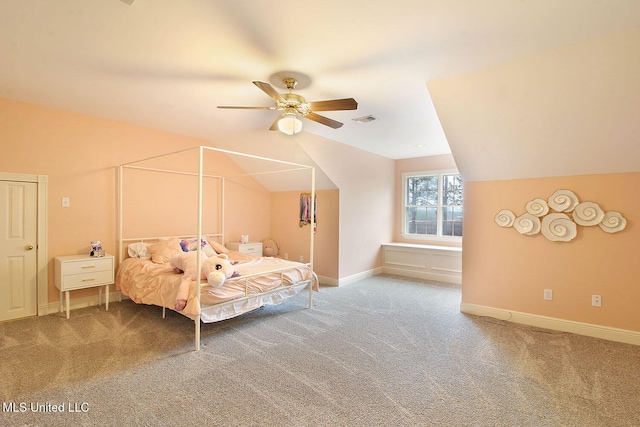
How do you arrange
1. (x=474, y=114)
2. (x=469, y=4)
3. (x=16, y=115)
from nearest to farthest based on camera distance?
(x=469, y=4)
(x=474, y=114)
(x=16, y=115)

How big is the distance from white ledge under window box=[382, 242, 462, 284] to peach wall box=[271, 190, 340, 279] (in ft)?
5.01

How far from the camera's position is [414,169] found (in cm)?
662

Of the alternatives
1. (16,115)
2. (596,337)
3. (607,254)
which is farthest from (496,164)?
(16,115)

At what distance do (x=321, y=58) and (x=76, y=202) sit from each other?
3.68 metres

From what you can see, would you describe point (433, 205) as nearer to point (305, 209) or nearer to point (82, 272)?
point (305, 209)

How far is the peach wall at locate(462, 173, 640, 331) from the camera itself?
314 centimetres

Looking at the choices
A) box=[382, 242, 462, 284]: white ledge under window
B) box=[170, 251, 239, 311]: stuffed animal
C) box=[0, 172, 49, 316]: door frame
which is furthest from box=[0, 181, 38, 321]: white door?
box=[382, 242, 462, 284]: white ledge under window

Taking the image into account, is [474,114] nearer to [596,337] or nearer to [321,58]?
[321,58]

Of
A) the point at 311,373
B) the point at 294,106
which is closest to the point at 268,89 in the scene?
the point at 294,106

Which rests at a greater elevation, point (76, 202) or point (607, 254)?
point (76, 202)

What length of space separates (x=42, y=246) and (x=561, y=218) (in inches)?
239

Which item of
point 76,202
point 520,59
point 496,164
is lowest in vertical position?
point 76,202

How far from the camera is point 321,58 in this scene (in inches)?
98.7

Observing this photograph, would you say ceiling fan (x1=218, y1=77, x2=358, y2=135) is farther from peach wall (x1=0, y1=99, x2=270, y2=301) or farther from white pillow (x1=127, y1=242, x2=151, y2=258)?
white pillow (x1=127, y1=242, x2=151, y2=258)
